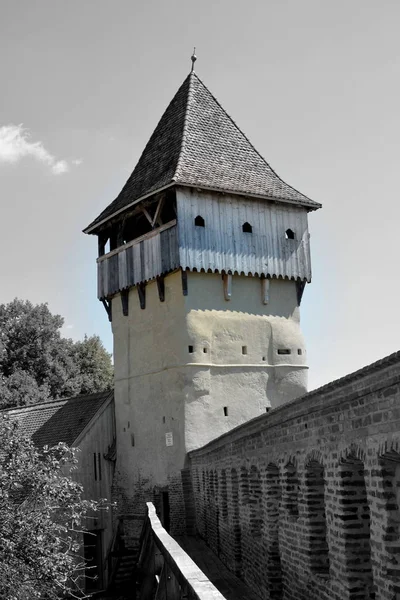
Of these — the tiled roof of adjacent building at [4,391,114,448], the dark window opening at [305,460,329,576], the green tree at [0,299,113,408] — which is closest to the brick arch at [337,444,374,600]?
the dark window opening at [305,460,329,576]

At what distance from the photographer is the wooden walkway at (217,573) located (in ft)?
35.0

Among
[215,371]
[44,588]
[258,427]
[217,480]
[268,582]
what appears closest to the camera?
[268,582]

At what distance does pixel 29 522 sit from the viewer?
13.2 meters

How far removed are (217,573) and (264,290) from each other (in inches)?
425

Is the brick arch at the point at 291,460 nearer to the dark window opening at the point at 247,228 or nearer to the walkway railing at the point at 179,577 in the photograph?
the walkway railing at the point at 179,577

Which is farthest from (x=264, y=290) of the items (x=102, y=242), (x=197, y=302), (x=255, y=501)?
(x=255, y=501)

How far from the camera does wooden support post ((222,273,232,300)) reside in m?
21.3

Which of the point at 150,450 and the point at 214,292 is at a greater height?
the point at 214,292

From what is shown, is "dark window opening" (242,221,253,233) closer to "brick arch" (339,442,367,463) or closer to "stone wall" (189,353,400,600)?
"stone wall" (189,353,400,600)

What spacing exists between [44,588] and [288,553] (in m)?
6.24

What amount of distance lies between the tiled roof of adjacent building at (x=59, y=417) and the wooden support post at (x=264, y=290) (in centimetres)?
617

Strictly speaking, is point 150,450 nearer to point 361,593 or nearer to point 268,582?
point 268,582

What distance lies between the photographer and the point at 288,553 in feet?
29.3

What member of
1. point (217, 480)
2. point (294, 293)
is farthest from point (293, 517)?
point (294, 293)
